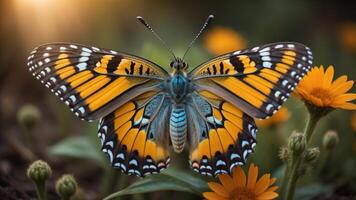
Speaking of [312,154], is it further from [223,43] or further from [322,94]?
[223,43]

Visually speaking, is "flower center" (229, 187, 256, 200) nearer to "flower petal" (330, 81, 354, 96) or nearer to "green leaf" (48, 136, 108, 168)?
"flower petal" (330, 81, 354, 96)

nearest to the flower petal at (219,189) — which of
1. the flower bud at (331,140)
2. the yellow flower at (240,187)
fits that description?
the yellow flower at (240,187)

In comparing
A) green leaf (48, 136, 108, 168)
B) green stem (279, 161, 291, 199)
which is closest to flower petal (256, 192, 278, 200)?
green stem (279, 161, 291, 199)

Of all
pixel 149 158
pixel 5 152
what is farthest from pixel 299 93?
pixel 5 152

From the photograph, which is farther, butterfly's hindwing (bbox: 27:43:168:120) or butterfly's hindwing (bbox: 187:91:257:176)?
butterfly's hindwing (bbox: 27:43:168:120)

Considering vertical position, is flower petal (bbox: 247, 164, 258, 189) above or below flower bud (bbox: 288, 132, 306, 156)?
below

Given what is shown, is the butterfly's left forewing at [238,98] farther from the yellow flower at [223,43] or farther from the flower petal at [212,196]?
the yellow flower at [223,43]

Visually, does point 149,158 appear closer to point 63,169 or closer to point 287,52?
point 287,52
